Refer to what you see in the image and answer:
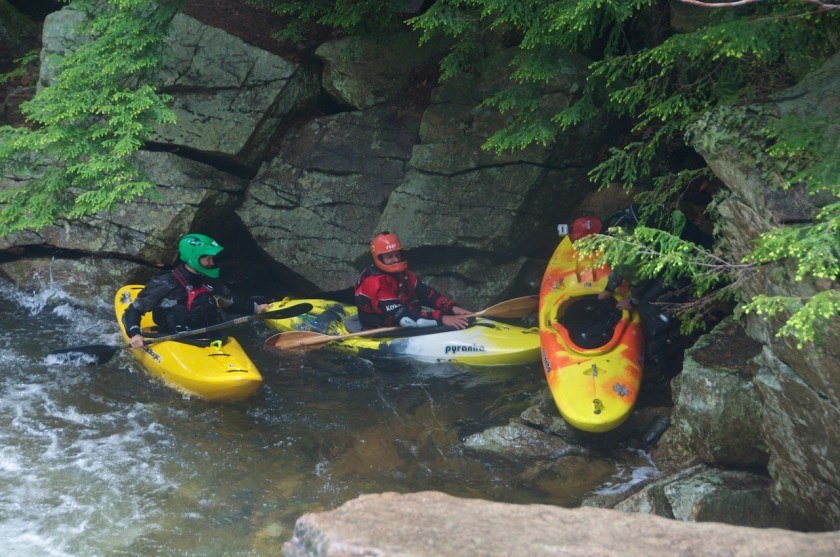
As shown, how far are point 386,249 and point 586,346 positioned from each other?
7.74ft

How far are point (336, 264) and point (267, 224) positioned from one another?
101 cm

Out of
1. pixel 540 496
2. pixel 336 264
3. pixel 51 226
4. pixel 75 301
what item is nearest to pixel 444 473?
pixel 540 496

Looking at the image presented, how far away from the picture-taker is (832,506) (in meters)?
3.95

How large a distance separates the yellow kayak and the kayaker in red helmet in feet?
5.05

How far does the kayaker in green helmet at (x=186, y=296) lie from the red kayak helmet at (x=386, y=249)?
1.66 meters

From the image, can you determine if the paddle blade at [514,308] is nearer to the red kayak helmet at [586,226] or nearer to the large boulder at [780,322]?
the red kayak helmet at [586,226]

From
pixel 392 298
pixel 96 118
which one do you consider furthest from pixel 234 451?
pixel 96 118

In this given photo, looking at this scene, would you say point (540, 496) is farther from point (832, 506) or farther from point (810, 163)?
point (810, 163)

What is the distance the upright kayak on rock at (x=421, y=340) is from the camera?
798cm

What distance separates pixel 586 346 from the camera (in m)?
7.30

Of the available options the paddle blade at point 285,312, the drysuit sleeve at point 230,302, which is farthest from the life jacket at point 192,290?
the paddle blade at point 285,312

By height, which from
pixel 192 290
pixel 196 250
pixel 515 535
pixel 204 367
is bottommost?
pixel 204 367

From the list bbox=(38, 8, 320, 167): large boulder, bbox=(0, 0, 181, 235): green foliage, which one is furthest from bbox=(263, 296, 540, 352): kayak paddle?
bbox=(38, 8, 320, 167): large boulder

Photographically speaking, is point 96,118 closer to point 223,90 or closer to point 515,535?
point 223,90
